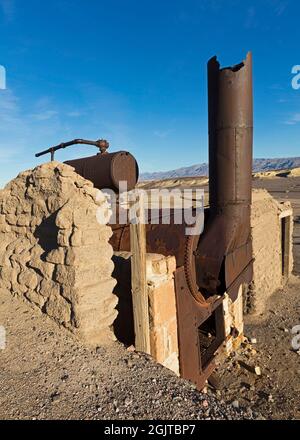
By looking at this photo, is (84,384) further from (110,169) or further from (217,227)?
(110,169)

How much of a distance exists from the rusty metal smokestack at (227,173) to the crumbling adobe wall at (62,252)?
1.29 metres

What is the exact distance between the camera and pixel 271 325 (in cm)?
709

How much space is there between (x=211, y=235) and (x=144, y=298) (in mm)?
1291

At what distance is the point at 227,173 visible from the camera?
3.91 metres

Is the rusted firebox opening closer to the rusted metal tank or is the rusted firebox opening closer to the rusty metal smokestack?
the rusty metal smokestack

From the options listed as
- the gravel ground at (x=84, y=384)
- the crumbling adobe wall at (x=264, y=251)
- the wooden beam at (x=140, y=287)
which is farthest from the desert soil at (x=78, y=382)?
the crumbling adobe wall at (x=264, y=251)

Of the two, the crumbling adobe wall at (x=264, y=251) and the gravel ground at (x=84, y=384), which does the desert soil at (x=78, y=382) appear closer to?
the gravel ground at (x=84, y=384)

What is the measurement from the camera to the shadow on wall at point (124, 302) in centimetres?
357

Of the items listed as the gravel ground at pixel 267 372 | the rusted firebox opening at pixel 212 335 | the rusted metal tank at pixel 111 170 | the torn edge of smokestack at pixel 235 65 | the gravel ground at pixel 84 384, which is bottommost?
the gravel ground at pixel 267 372

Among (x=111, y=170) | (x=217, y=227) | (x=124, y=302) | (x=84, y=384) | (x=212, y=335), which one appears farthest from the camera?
(x=212, y=335)

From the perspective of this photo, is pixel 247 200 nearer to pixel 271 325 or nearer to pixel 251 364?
pixel 251 364

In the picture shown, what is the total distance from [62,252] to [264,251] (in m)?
6.37

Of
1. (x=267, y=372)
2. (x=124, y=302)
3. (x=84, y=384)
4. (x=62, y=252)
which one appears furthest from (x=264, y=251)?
(x=84, y=384)
